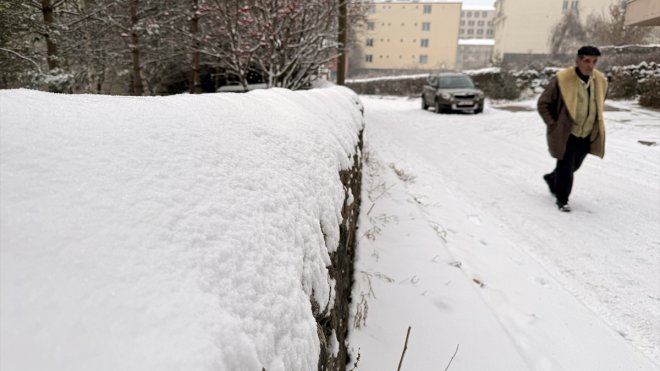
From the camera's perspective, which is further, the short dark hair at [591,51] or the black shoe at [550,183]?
the black shoe at [550,183]

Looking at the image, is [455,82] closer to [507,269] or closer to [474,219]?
[474,219]

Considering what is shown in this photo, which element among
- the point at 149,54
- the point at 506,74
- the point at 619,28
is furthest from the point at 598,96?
the point at 619,28

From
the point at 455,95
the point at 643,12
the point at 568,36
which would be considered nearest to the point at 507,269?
the point at 455,95

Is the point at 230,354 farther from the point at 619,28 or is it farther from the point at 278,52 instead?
the point at 619,28

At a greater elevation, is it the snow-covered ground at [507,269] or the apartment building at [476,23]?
the apartment building at [476,23]

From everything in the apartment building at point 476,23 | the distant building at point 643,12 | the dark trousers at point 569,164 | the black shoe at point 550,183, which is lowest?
the black shoe at point 550,183

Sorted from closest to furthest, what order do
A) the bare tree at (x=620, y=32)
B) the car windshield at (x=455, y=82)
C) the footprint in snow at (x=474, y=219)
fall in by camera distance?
1. the footprint in snow at (x=474, y=219)
2. the car windshield at (x=455, y=82)
3. the bare tree at (x=620, y=32)

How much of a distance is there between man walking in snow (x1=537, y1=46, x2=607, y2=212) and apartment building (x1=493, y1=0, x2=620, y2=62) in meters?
44.5

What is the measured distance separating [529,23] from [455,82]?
3828cm

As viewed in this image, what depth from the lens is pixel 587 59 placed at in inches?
169

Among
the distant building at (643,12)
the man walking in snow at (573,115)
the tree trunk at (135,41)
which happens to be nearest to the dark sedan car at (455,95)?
the distant building at (643,12)

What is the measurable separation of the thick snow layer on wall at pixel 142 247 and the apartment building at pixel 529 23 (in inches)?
1930

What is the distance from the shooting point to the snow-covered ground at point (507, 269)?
2.27 metres

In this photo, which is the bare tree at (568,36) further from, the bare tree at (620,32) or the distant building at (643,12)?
the distant building at (643,12)
